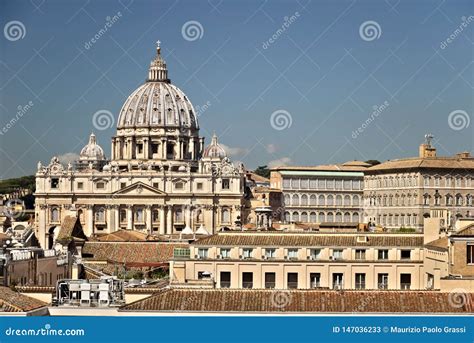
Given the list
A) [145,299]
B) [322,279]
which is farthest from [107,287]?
[322,279]

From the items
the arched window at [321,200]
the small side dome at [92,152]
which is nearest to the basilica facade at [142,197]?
the arched window at [321,200]

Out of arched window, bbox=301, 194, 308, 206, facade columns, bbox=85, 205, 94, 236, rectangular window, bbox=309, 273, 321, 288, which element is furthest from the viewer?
arched window, bbox=301, 194, 308, 206

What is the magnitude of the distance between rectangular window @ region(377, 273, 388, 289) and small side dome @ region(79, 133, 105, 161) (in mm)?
91625

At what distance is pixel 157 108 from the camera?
11688 centimetres

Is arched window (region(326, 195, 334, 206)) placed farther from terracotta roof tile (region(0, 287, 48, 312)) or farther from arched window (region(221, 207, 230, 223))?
terracotta roof tile (region(0, 287, 48, 312))

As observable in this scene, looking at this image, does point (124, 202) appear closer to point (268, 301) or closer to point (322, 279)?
point (322, 279)

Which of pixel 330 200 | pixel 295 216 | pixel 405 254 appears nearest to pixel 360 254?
pixel 405 254

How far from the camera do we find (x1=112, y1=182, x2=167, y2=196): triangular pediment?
102m

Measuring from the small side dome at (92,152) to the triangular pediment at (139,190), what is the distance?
2113 centimetres

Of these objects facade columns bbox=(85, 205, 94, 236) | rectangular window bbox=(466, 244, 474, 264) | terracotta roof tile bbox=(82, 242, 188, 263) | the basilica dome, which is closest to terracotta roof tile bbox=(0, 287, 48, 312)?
rectangular window bbox=(466, 244, 474, 264)

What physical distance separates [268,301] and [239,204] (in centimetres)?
8106

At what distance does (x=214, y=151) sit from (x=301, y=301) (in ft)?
323

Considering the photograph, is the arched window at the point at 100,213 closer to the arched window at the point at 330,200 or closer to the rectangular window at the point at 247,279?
the arched window at the point at 330,200

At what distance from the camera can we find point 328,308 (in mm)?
22891
